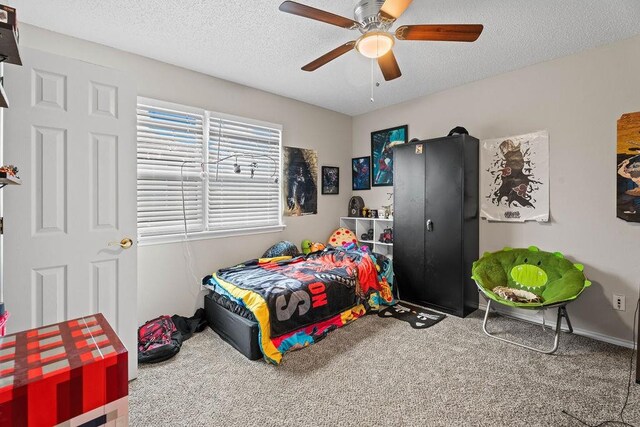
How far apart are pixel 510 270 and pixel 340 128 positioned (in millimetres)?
2935

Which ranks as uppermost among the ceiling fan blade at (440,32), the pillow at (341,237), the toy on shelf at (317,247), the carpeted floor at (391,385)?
the ceiling fan blade at (440,32)

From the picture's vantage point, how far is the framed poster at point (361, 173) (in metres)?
4.50

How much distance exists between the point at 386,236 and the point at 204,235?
2.35m

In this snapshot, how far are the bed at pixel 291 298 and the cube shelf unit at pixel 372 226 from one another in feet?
1.95

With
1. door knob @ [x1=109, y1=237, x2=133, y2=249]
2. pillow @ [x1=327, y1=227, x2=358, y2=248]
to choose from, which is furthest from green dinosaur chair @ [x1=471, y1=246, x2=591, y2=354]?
door knob @ [x1=109, y1=237, x2=133, y2=249]

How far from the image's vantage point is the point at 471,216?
10.6 feet

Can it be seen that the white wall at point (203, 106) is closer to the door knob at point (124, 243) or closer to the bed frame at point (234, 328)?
the bed frame at point (234, 328)

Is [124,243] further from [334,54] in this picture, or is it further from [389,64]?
[389,64]

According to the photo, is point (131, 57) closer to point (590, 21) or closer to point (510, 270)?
point (590, 21)

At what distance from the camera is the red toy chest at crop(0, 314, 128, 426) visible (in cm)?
67

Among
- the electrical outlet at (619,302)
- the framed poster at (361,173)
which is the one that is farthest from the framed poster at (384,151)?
the electrical outlet at (619,302)

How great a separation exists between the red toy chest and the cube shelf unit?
11.6 feet

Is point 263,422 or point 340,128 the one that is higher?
point 340,128

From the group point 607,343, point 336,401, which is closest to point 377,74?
point 336,401
